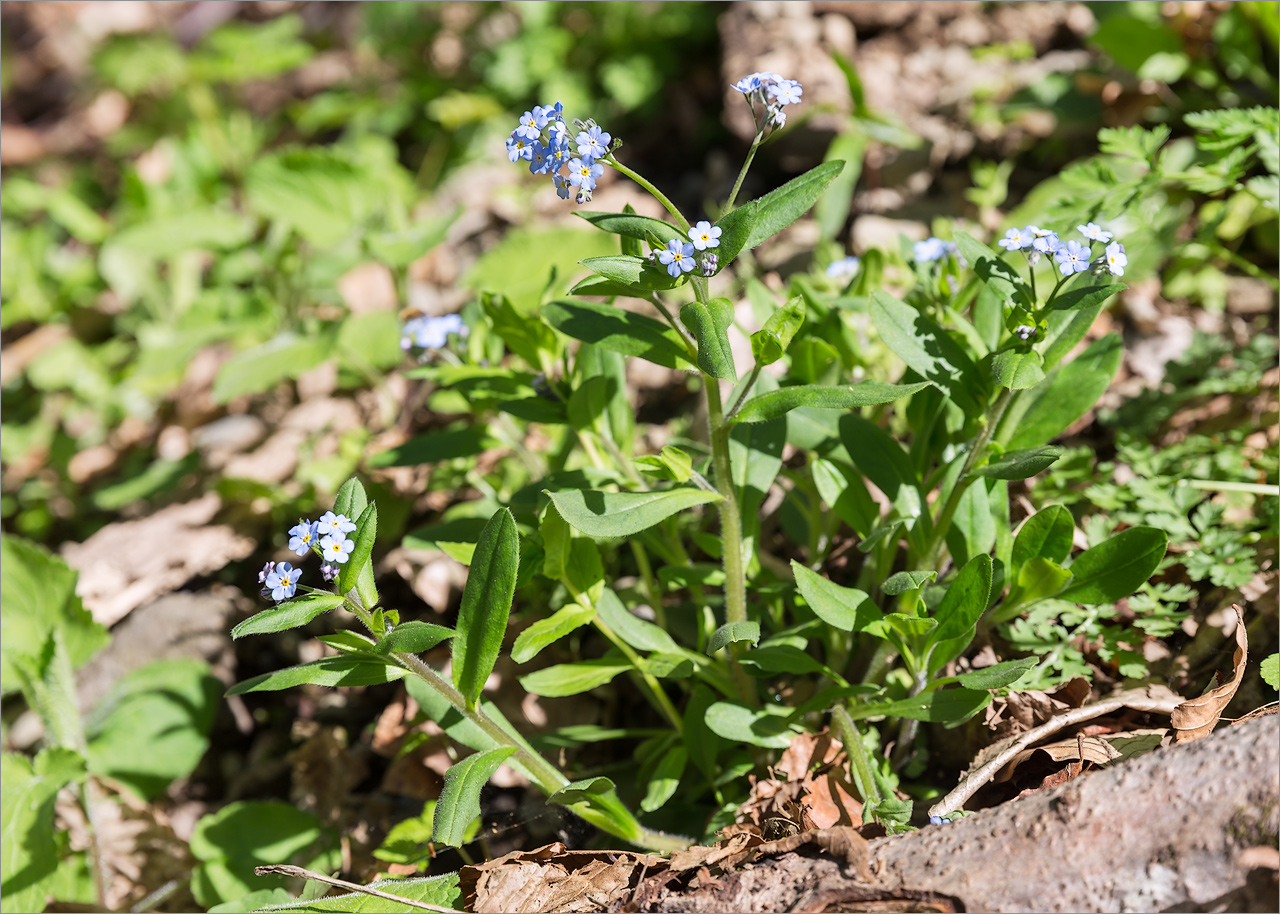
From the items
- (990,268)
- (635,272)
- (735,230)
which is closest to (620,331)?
(635,272)

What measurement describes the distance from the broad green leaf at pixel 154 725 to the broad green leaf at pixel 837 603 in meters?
2.27

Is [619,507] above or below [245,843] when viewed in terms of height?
above

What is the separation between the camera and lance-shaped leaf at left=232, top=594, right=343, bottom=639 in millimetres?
1879

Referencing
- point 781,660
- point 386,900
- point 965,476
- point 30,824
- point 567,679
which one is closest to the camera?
point 386,900

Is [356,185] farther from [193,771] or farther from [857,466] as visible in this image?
[857,466]

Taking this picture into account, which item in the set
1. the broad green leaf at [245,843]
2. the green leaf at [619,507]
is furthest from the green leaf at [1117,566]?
the broad green leaf at [245,843]

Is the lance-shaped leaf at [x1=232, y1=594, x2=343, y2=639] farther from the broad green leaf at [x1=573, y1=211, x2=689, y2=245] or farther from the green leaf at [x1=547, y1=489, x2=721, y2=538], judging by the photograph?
the broad green leaf at [x1=573, y1=211, x2=689, y2=245]

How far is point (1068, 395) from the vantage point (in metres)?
2.42

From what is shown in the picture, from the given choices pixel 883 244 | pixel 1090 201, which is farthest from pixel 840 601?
pixel 883 244

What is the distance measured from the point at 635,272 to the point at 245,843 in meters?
2.15

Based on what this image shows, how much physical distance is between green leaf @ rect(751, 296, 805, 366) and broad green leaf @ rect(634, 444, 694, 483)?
283mm

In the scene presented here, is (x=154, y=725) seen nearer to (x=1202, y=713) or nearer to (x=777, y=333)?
(x=777, y=333)

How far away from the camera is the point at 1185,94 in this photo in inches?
163

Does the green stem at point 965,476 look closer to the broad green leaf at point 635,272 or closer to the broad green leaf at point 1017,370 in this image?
the broad green leaf at point 1017,370
